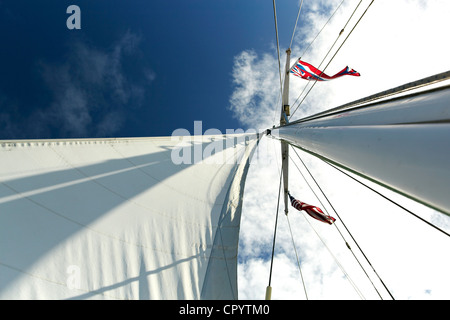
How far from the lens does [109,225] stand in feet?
8.79

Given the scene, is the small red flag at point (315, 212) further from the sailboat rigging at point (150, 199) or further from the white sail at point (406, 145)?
the white sail at point (406, 145)

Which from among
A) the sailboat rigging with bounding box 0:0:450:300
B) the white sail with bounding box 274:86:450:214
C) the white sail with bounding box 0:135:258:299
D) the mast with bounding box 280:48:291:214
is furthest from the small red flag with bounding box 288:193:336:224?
the white sail with bounding box 274:86:450:214

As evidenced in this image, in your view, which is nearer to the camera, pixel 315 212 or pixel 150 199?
pixel 150 199

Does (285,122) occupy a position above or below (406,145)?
above

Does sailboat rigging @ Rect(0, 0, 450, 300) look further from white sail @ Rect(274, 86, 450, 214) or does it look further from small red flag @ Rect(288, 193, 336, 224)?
small red flag @ Rect(288, 193, 336, 224)

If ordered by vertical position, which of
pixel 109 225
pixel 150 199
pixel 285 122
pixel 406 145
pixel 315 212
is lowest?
pixel 315 212

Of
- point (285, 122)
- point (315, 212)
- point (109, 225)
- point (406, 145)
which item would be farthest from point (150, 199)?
point (285, 122)

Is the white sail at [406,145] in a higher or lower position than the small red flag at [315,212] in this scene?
higher

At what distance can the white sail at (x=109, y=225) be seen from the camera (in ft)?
6.61

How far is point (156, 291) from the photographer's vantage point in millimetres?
2635

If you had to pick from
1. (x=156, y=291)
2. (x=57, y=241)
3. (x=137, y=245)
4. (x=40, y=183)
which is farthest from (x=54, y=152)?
(x=156, y=291)

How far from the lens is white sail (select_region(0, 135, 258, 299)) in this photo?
6.61 feet

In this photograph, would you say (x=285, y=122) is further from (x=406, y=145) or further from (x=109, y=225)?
(x=406, y=145)

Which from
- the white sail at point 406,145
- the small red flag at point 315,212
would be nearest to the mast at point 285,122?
the small red flag at point 315,212
